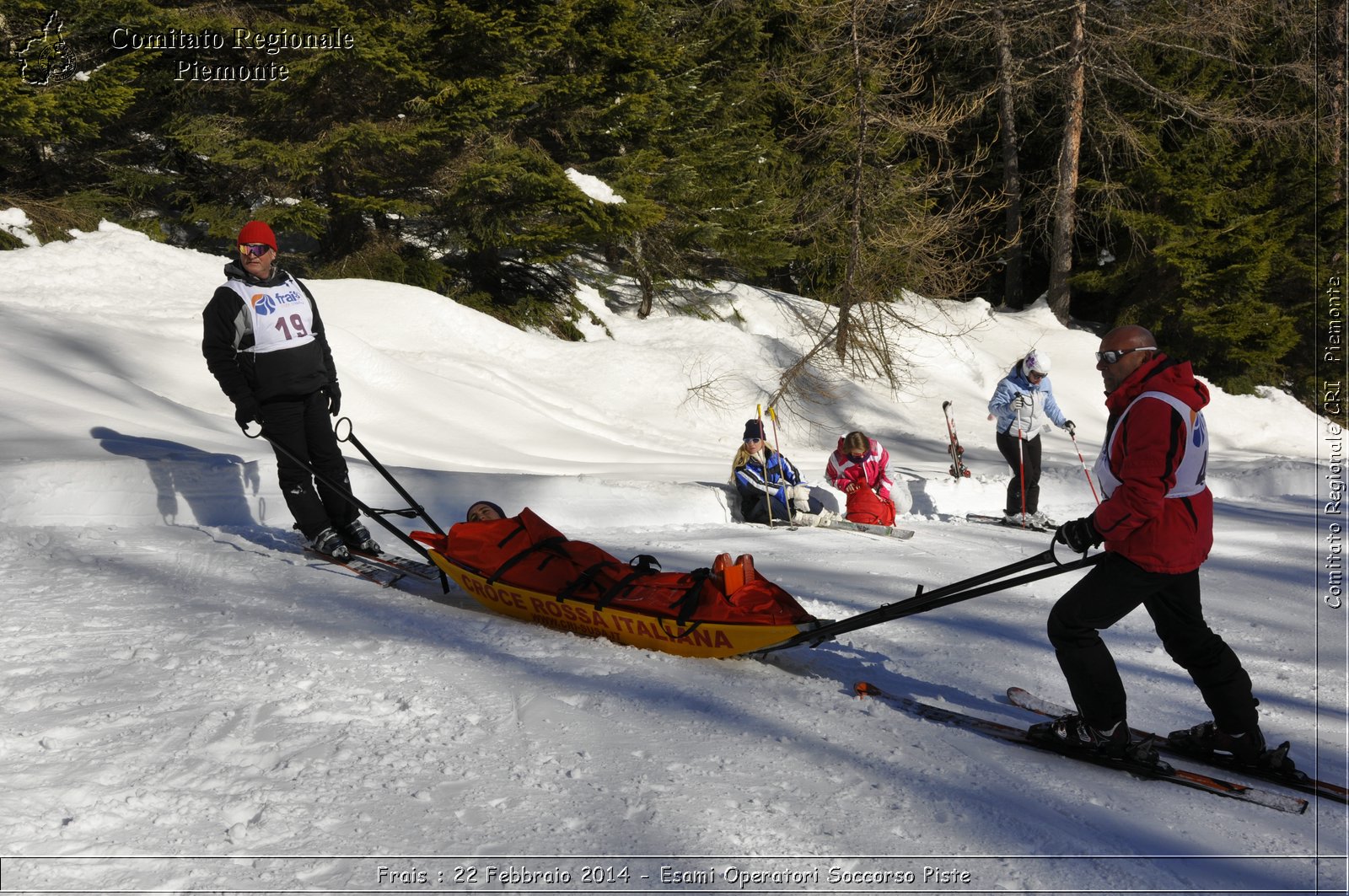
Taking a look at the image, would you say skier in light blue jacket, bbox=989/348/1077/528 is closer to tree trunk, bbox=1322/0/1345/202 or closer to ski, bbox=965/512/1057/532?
ski, bbox=965/512/1057/532

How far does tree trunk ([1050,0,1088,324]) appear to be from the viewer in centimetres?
2173

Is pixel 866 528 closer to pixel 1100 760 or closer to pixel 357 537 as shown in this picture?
pixel 357 537

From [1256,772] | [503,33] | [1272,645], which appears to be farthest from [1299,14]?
[1256,772]

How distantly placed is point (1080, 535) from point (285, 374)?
423cm

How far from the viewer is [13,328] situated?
9578mm

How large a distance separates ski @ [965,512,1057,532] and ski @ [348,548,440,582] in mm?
5727

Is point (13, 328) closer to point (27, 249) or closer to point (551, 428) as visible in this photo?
point (27, 249)

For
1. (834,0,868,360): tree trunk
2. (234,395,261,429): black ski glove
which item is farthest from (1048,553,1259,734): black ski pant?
(834,0,868,360): tree trunk

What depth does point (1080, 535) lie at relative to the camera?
A: 3.50 meters

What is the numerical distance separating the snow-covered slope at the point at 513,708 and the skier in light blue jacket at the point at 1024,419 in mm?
902

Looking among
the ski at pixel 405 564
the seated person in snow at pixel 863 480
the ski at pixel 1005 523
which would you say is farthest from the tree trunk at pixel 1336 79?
the ski at pixel 405 564

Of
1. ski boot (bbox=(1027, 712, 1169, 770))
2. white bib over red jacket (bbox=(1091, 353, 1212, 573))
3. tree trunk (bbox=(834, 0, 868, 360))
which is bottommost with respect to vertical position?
ski boot (bbox=(1027, 712, 1169, 770))

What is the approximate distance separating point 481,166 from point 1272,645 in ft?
42.5

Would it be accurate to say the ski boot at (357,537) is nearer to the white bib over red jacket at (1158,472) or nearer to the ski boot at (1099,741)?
the ski boot at (1099,741)
